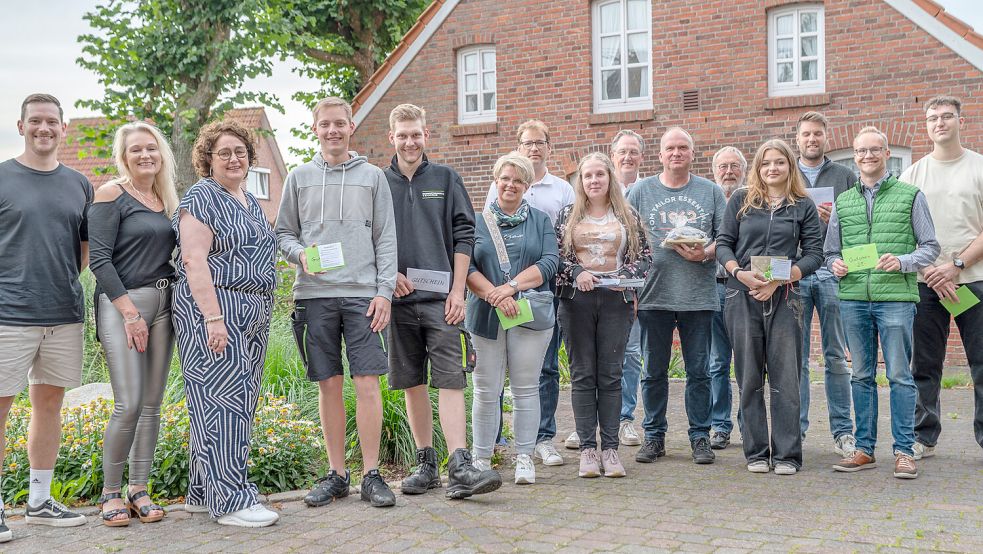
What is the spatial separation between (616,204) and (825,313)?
171 cm

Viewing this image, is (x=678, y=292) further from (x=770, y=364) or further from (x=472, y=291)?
(x=472, y=291)

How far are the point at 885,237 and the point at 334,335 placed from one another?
344cm

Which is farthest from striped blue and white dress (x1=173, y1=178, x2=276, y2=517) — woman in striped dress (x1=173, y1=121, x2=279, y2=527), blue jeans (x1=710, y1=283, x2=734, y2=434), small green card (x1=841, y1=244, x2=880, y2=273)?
small green card (x1=841, y1=244, x2=880, y2=273)

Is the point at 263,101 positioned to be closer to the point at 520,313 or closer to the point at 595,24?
the point at 595,24

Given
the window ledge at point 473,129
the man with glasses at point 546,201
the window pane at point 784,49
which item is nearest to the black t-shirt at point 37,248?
the man with glasses at point 546,201

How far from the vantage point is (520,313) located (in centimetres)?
550

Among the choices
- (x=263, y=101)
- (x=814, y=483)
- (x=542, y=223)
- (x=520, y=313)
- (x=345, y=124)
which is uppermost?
(x=263, y=101)

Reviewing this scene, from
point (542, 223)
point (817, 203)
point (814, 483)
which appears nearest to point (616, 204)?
point (542, 223)

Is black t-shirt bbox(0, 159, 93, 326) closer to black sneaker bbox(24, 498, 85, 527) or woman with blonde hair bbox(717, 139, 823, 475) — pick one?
black sneaker bbox(24, 498, 85, 527)

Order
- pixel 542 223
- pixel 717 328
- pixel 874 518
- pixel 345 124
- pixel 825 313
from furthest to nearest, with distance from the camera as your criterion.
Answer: pixel 717 328, pixel 825 313, pixel 542 223, pixel 345 124, pixel 874 518

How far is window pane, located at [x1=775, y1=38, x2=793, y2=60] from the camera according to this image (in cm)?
1290

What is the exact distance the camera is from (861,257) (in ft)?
19.3

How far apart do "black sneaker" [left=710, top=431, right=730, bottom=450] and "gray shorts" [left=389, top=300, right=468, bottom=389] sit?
2209 millimetres

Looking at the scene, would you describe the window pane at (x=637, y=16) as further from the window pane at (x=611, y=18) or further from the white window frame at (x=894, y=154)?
the white window frame at (x=894, y=154)
